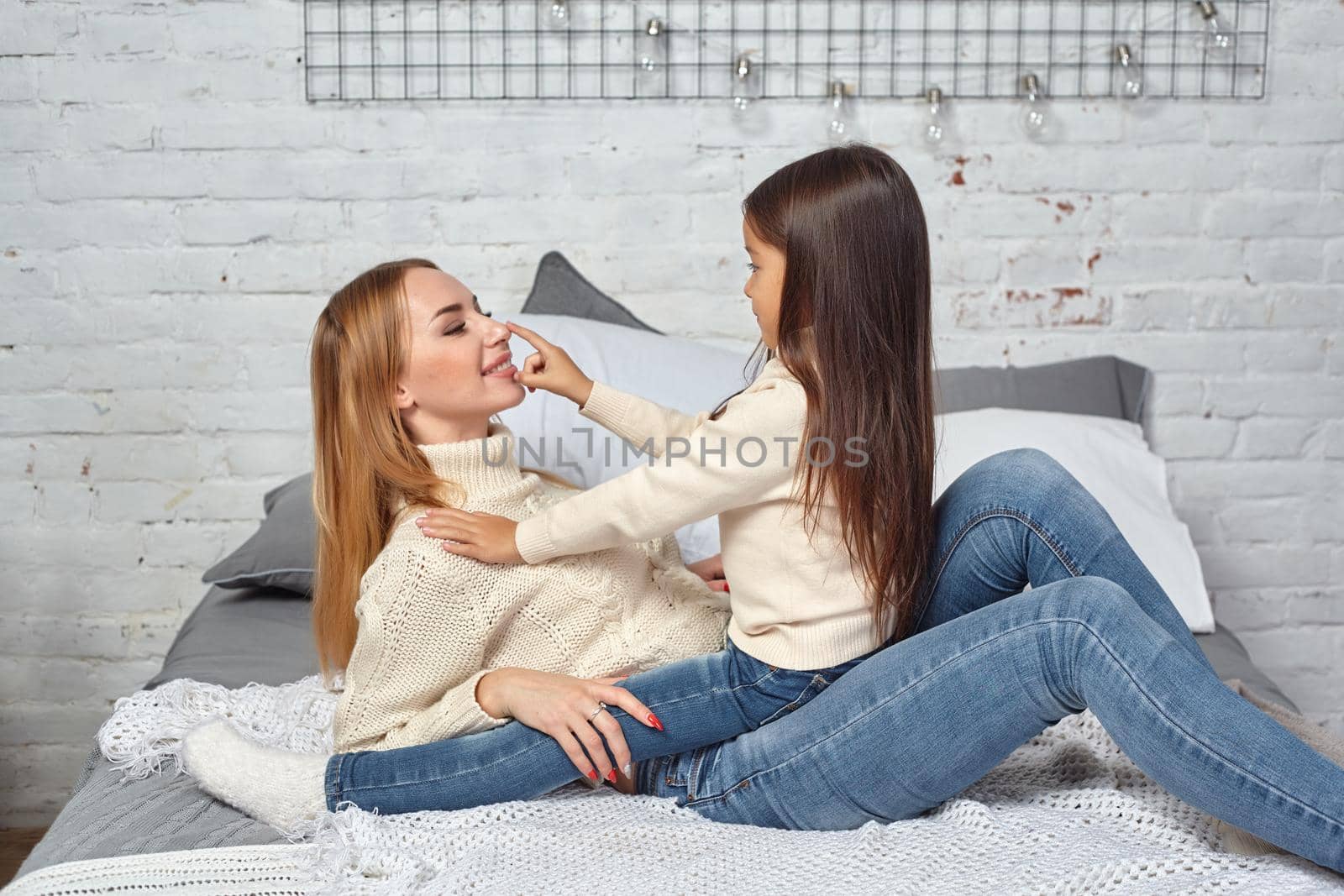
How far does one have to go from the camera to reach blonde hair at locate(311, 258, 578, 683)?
130cm

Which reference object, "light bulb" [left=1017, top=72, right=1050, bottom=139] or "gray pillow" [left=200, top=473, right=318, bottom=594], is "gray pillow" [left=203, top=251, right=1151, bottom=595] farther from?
"light bulb" [left=1017, top=72, right=1050, bottom=139]

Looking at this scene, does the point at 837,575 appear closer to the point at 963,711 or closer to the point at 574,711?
the point at 963,711

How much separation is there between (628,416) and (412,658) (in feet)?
1.22

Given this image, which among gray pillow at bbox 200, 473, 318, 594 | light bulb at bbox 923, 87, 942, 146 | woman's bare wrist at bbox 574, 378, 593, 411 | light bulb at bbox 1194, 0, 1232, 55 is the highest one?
light bulb at bbox 1194, 0, 1232, 55

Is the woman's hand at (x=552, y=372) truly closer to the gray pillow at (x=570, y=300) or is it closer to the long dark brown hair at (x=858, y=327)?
the long dark brown hair at (x=858, y=327)

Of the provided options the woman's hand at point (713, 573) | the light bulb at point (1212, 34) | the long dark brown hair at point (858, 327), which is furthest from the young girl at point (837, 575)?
the light bulb at point (1212, 34)

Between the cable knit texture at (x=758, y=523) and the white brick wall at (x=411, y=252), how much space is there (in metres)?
1.00

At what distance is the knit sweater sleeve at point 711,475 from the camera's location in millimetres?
1128

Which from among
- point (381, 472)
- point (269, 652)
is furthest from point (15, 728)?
point (381, 472)

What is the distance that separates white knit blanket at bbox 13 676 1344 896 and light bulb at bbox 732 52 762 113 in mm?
1309

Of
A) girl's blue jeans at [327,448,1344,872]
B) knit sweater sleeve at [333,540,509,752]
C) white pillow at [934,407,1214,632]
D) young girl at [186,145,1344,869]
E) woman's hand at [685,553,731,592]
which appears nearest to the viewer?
girl's blue jeans at [327,448,1344,872]

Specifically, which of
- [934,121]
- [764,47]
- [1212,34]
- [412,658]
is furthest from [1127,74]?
[412,658]

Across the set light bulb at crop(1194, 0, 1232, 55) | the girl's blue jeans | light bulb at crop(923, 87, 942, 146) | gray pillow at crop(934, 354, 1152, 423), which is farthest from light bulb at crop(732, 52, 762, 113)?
the girl's blue jeans

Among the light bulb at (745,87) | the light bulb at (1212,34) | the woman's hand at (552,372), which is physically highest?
the light bulb at (1212,34)
